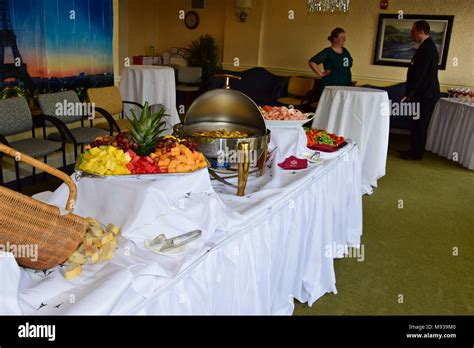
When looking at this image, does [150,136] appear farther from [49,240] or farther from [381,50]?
[381,50]

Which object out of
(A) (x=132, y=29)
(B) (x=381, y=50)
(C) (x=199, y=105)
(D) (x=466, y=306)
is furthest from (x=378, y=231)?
(A) (x=132, y=29)

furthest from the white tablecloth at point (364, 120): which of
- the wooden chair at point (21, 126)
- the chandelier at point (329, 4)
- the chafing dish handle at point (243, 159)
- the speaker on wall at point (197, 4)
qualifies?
the speaker on wall at point (197, 4)

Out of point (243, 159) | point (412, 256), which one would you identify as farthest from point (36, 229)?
point (412, 256)

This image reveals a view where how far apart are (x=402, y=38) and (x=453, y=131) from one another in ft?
7.45

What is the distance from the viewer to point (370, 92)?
14.0ft

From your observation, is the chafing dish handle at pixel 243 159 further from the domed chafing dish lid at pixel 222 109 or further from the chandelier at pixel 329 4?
the chandelier at pixel 329 4

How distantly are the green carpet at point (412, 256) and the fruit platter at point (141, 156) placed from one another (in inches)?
46.1

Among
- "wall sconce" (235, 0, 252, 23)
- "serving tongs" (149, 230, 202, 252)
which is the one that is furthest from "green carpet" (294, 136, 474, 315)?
"wall sconce" (235, 0, 252, 23)

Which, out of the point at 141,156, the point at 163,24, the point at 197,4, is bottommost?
the point at 141,156

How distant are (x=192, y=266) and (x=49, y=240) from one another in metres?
0.42

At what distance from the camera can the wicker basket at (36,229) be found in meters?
1.01

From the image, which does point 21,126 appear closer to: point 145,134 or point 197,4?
point 145,134

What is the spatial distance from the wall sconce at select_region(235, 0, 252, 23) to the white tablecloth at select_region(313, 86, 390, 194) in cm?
435

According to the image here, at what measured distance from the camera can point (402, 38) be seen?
24.3 ft
